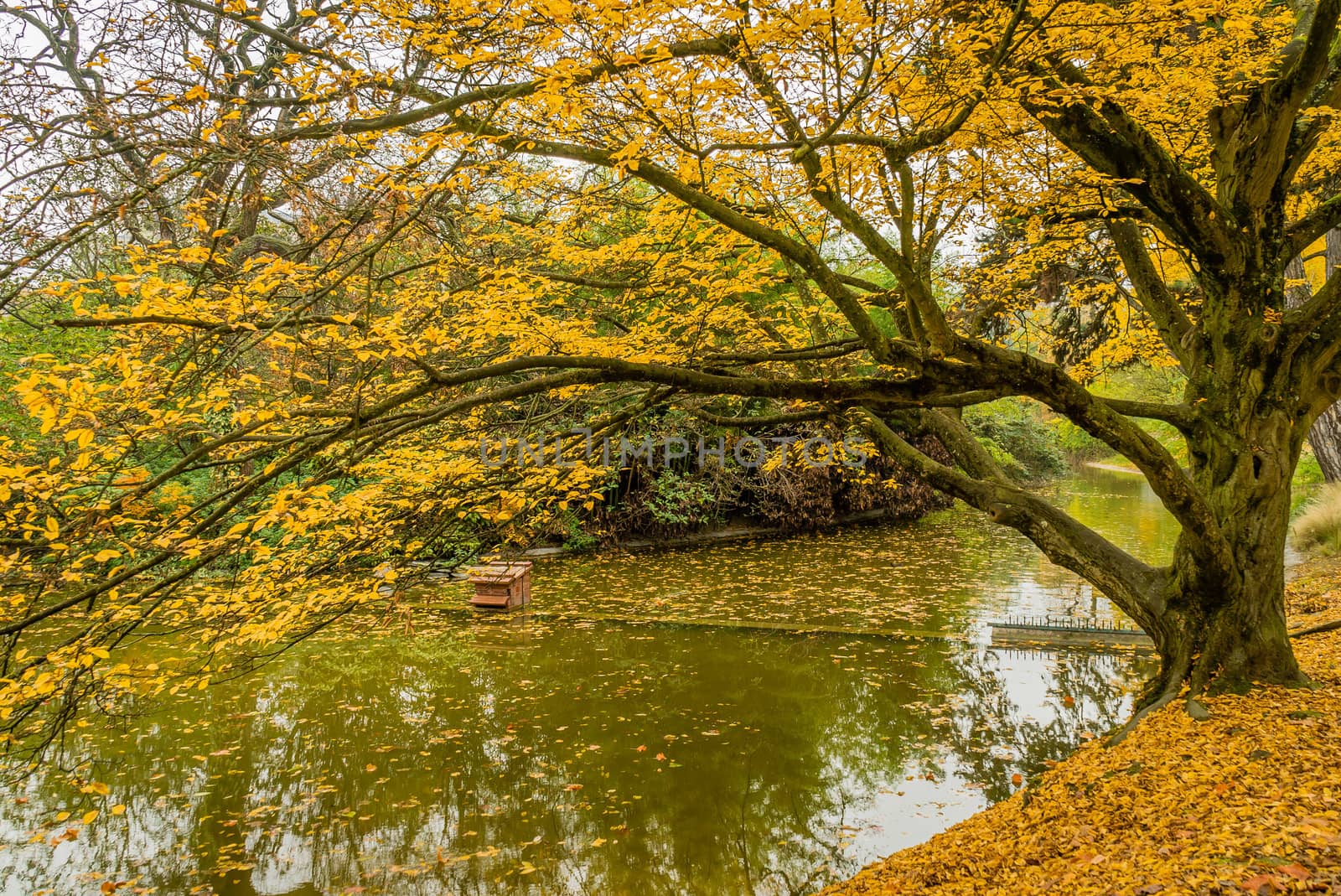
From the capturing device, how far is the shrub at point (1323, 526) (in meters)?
10.3

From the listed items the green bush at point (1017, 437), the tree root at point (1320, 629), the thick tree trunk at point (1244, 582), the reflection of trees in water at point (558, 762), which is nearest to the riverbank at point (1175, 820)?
the thick tree trunk at point (1244, 582)

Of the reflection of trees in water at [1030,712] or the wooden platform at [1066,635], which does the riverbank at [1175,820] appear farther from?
the wooden platform at [1066,635]

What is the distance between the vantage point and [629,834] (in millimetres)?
4430

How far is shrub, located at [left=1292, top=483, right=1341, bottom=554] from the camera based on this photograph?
10.3 meters

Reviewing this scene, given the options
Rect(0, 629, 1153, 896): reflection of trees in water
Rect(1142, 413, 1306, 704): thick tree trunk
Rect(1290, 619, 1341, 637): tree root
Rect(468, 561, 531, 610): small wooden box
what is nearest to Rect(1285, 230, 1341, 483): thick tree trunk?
Rect(1290, 619, 1341, 637): tree root

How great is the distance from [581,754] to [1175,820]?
12.3 feet

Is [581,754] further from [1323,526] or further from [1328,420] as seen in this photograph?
[1328,420]

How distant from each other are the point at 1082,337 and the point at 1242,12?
21.1 ft

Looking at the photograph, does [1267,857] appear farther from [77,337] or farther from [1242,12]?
[77,337]

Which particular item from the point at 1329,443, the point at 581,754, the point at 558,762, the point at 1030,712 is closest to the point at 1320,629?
the point at 1030,712

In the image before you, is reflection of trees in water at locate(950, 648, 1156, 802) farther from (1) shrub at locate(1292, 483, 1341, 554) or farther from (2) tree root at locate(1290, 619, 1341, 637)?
(1) shrub at locate(1292, 483, 1341, 554)

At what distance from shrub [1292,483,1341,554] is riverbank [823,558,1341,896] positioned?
7.34 meters

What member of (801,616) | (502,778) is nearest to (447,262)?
(502,778)

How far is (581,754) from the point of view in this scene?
5551 mm
